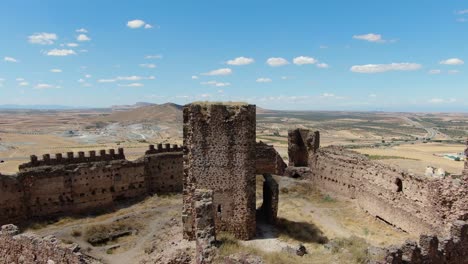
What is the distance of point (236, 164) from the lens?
1766cm

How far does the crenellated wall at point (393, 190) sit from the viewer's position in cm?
1658

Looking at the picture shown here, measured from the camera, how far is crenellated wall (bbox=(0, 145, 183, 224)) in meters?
23.2

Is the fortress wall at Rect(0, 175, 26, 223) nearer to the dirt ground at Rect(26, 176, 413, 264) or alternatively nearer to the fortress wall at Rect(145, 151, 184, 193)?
the dirt ground at Rect(26, 176, 413, 264)

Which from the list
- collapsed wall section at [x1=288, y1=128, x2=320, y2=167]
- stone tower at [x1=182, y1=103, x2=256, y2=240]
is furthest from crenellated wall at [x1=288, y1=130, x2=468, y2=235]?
stone tower at [x1=182, y1=103, x2=256, y2=240]

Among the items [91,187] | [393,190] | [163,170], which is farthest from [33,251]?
[163,170]

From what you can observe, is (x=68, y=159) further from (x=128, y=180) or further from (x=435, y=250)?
Answer: (x=435, y=250)

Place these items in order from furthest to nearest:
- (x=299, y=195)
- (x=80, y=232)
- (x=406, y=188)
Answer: (x=299, y=195) → (x=80, y=232) → (x=406, y=188)

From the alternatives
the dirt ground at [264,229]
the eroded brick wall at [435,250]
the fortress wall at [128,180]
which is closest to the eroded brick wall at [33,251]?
the dirt ground at [264,229]

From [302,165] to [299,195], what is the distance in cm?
671

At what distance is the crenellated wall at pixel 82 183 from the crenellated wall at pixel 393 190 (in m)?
10.9

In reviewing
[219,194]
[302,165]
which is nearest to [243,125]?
[219,194]

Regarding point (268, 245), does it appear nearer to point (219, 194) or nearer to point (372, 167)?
point (219, 194)

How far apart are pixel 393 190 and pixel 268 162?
1358cm

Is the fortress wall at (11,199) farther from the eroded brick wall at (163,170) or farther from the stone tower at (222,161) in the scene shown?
the stone tower at (222,161)
